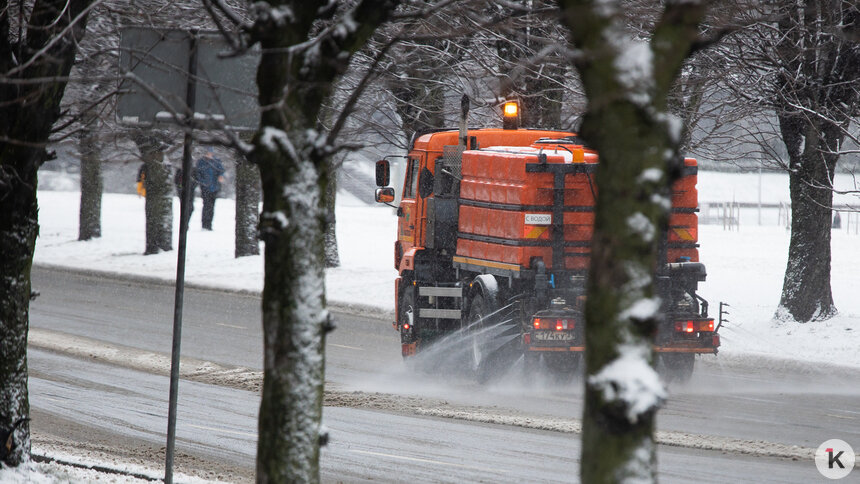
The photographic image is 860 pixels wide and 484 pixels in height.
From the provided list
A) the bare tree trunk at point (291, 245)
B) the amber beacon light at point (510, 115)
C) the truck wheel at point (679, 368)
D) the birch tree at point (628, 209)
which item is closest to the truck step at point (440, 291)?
the amber beacon light at point (510, 115)

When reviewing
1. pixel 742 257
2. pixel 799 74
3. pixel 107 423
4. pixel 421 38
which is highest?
pixel 799 74

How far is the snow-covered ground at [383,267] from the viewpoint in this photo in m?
15.1

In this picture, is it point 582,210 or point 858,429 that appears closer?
point 858,429

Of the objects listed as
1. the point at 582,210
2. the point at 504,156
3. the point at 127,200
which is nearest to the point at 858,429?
the point at 582,210

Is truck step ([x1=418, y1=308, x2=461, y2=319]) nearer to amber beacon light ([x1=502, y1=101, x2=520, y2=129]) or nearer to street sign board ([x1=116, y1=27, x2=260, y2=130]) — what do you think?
amber beacon light ([x1=502, y1=101, x2=520, y2=129])

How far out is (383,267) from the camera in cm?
2522

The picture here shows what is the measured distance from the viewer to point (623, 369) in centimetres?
363

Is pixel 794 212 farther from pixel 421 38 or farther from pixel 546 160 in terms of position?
pixel 421 38

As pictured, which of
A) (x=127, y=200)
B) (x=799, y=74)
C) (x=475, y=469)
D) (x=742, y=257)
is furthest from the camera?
(x=127, y=200)

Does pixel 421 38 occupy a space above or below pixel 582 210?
above

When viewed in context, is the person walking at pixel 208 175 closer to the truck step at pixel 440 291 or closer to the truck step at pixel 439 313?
the truck step at pixel 440 291

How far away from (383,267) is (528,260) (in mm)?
13416

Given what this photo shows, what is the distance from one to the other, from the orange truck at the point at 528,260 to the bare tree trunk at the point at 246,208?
1332 cm

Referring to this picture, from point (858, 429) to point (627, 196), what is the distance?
7.31m
